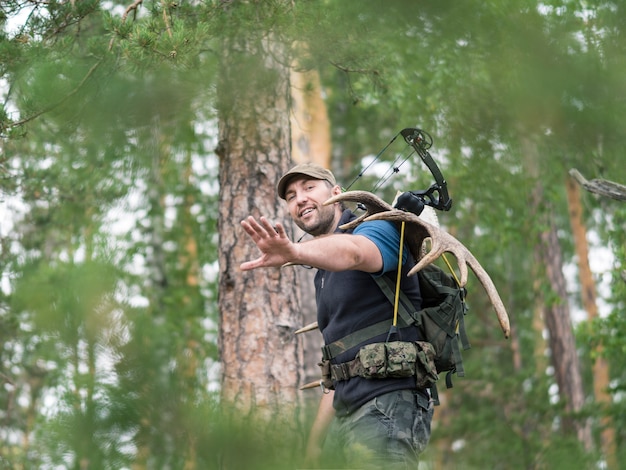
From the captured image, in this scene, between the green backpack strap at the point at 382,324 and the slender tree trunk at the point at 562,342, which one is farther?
the slender tree trunk at the point at 562,342

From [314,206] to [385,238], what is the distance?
55 cm

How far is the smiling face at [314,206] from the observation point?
14.9 ft

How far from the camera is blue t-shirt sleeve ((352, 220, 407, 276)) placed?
405cm

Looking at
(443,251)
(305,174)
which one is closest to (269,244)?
(443,251)

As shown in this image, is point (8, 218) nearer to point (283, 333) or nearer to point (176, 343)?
point (283, 333)

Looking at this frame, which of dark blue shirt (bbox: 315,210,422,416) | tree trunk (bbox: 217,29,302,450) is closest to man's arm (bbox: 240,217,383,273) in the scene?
dark blue shirt (bbox: 315,210,422,416)

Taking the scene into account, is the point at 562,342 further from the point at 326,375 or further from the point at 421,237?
the point at 421,237

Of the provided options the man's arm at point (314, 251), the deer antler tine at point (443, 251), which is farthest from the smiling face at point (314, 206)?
the man's arm at point (314, 251)

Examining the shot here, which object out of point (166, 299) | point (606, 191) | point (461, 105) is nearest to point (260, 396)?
point (606, 191)

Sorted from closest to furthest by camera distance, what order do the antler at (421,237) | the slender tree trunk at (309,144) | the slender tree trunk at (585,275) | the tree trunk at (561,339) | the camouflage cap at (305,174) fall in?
1. the antler at (421,237)
2. the camouflage cap at (305,174)
3. the slender tree trunk at (309,144)
4. the tree trunk at (561,339)
5. the slender tree trunk at (585,275)

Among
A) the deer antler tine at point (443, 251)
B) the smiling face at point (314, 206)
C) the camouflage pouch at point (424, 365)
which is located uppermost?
the smiling face at point (314, 206)

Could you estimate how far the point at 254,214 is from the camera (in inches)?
240

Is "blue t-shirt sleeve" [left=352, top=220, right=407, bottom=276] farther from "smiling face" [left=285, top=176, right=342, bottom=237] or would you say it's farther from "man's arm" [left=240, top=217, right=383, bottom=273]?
"smiling face" [left=285, top=176, right=342, bottom=237]

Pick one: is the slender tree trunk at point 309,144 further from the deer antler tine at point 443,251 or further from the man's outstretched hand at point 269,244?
the man's outstretched hand at point 269,244
